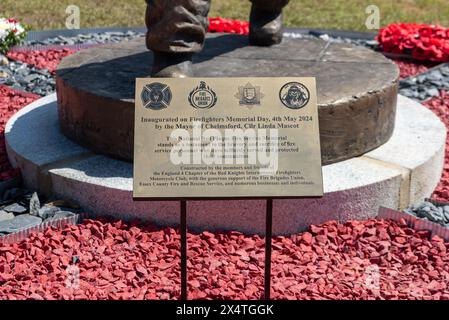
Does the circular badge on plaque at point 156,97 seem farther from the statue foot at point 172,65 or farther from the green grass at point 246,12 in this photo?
the green grass at point 246,12

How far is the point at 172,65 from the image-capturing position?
4.04 metres

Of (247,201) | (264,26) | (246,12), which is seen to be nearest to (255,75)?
(264,26)

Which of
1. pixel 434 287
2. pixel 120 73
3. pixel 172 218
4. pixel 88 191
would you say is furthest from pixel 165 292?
pixel 120 73

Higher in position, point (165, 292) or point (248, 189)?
point (248, 189)

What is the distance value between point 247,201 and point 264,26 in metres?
1.91

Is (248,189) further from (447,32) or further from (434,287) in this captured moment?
(447,32)

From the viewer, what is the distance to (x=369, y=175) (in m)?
4.11

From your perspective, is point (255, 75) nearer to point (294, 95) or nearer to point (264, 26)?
point (264, 26)

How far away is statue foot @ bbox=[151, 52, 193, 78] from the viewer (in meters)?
4.01

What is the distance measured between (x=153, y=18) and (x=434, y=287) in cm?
199

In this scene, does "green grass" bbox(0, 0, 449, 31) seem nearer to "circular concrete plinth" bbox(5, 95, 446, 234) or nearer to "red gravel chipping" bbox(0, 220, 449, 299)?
"circular concrete plinth" bbox(5, 95, 446, 234)

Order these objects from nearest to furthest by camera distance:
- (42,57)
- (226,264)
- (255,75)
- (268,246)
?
(268,246)
(226,264)
(255,75)
(42,57)

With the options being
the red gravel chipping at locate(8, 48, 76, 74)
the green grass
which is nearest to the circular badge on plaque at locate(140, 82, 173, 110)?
the red gravel chipping at locate(8, 48, 76, 74)
